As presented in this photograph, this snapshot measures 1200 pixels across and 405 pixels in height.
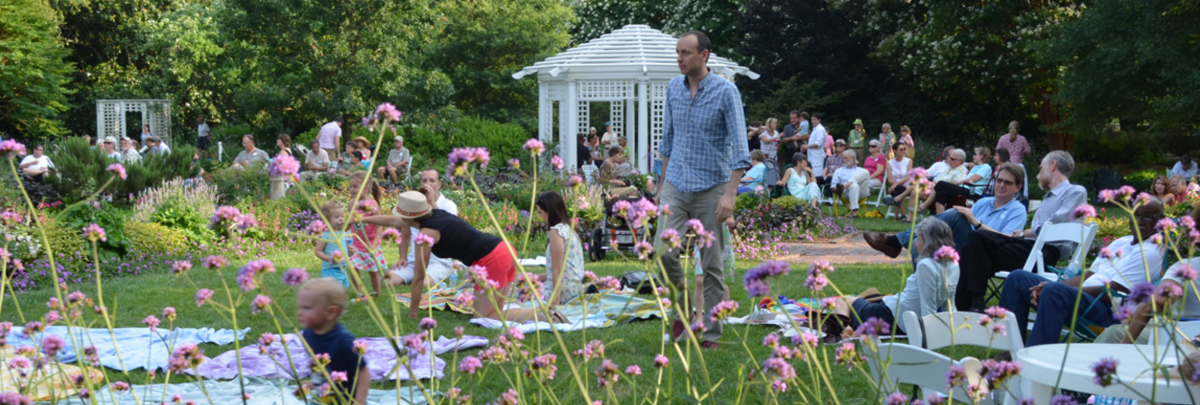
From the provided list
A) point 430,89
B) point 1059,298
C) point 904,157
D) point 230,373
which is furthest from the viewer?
point 430,89

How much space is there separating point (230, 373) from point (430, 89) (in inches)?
684

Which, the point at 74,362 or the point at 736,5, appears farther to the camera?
the point at 736,5

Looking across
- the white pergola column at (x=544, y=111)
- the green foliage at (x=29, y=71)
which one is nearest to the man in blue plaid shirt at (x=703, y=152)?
the white pergola column at (x=544, y=111)

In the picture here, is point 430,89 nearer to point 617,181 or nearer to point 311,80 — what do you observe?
point 311,80

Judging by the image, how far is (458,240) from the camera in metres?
6.17

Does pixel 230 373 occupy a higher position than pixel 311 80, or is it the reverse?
pixel 311 80

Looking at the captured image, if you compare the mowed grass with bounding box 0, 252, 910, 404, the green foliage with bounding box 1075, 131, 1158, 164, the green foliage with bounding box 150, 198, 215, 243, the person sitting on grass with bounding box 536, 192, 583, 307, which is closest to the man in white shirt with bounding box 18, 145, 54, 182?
the green foliage with bounding box 150, 198, 215, 243

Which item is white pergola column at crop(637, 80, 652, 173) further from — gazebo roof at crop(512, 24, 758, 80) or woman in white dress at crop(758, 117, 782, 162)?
woman in white dress at crop(758, 117, 782, 162)

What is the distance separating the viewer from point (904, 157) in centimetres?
1395

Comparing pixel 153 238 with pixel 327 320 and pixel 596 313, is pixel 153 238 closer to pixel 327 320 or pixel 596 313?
pixel 596 313

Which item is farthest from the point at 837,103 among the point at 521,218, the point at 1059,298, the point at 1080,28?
the point at 1059,298

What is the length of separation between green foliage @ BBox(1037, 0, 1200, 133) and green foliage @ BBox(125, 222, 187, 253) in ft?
42.9

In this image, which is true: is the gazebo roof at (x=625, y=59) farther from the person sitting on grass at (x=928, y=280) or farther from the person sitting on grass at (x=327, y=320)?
the person sitting on grass at (x=327, y=320)

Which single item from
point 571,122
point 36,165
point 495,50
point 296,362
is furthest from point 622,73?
point 495,50
